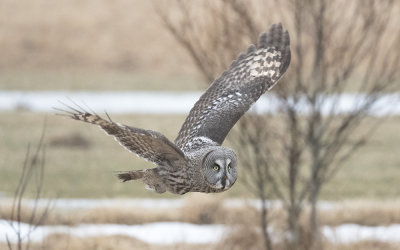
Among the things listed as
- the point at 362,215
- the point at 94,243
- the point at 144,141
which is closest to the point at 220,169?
the point at 144,141

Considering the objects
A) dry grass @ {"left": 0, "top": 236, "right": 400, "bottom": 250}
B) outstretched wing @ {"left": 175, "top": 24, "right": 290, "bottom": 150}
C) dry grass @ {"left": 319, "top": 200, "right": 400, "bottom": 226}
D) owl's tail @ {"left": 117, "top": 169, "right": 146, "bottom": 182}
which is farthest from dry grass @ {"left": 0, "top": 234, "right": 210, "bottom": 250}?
owl's tail @ {"left": 117, "top": 169, "right": 146, "bottom": 182}

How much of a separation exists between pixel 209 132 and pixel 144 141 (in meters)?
0.92

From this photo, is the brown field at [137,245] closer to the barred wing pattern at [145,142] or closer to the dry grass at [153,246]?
the dry grass at [153,246]

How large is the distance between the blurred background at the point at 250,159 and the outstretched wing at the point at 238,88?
0.96 metres

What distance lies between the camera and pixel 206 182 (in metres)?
5.59

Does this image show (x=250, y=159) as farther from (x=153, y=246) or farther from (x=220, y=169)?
(x=220, y=169)

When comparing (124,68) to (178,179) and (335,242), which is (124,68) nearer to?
(335,242)

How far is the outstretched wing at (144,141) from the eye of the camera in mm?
5148

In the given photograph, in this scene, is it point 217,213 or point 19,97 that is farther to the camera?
point 19,97

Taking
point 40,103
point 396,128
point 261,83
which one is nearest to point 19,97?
point 40,103

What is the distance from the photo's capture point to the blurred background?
818 cm

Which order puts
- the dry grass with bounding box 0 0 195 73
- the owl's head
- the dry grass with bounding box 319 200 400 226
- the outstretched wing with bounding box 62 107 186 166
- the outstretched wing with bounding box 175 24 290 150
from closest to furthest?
1. the outstretched wing with bounding box 62 107 186 166
2. the owl's head
3. the outstretched wing with bounding box 175 24 290 150
4. the dry grass with bounding box 319 200 400 226
5. the dry grass with bounding box 0 0 195 73

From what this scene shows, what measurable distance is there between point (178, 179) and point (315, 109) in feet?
9.02

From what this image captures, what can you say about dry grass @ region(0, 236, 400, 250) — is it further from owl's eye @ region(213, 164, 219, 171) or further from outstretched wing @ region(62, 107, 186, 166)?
owl's eye @ region(213, 164, 219, 171)
